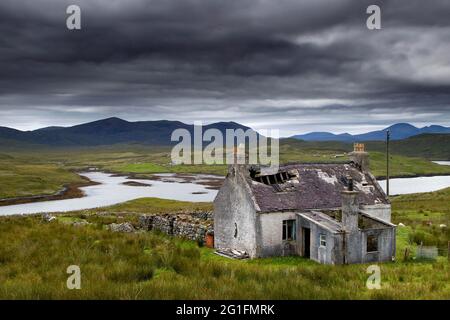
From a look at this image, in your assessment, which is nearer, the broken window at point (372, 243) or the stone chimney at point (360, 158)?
the broken window at point (372, 243)

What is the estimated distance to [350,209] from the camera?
2142 cm

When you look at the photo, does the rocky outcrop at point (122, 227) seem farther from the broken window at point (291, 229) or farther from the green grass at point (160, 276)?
the broken window at point (291, 229)

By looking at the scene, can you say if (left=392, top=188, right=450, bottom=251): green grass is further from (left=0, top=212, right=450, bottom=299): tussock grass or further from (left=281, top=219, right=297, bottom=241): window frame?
(left=281, top=219, right=297, bottom=241): window frame

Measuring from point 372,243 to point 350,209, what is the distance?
9.34 ft

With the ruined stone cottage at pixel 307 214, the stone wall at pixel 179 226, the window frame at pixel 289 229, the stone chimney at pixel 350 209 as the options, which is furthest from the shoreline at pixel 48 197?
the stone chimney at pixel 350 209

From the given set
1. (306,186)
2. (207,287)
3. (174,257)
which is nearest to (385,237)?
(306,186)

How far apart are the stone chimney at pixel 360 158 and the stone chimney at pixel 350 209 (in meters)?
8.57

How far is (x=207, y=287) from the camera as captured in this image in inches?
471

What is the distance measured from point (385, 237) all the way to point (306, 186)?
575 centimetres

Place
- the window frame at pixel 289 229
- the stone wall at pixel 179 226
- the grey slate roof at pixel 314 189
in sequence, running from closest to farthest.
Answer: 1. the window frame at pixel 289 229
2. the grey slate roof at pixel 314 189
3. the stone wall at pixel 179 226

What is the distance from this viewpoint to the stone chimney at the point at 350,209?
844 inches

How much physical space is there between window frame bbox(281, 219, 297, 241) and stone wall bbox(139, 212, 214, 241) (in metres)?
5.96

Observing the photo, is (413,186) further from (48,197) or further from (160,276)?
(160,276)
